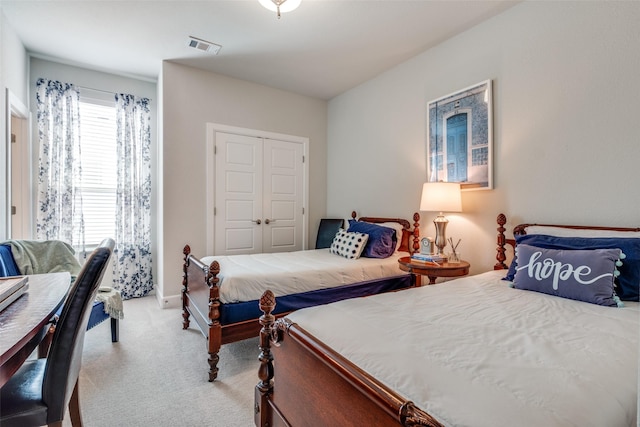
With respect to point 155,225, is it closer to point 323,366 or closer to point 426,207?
point 426,207

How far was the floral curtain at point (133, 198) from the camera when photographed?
3908 millimetres

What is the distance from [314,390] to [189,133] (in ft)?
11.4

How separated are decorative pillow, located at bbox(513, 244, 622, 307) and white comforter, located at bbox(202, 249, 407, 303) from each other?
1270 mm

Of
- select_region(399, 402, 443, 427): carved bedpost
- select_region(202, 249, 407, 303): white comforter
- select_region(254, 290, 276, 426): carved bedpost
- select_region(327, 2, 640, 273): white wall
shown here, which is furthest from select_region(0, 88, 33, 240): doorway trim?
select_region(327, 2, 640, 273): white wall

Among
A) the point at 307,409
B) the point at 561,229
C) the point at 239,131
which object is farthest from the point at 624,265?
the point at 239,131

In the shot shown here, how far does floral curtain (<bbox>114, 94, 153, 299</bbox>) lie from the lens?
12.8 feet

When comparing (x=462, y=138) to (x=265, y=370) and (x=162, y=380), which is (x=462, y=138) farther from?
(x=162, y=380)

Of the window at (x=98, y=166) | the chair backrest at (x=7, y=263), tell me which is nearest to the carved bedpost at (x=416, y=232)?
the chair backrest at (x=7, y=263)

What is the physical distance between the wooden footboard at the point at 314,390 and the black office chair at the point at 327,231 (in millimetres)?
2828

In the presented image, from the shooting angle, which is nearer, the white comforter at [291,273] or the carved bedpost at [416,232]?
the white comforter at [291,273]

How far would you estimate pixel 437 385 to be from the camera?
85 cm

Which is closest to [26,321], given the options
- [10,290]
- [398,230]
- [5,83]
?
[10,290]

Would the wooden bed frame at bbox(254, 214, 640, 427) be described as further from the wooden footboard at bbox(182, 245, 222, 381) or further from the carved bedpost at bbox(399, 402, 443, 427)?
the wooden footboard at bbox(182, 245, 222, 381)

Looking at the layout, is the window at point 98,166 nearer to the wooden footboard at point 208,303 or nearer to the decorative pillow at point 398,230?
the wooden footboard at point 208,303
